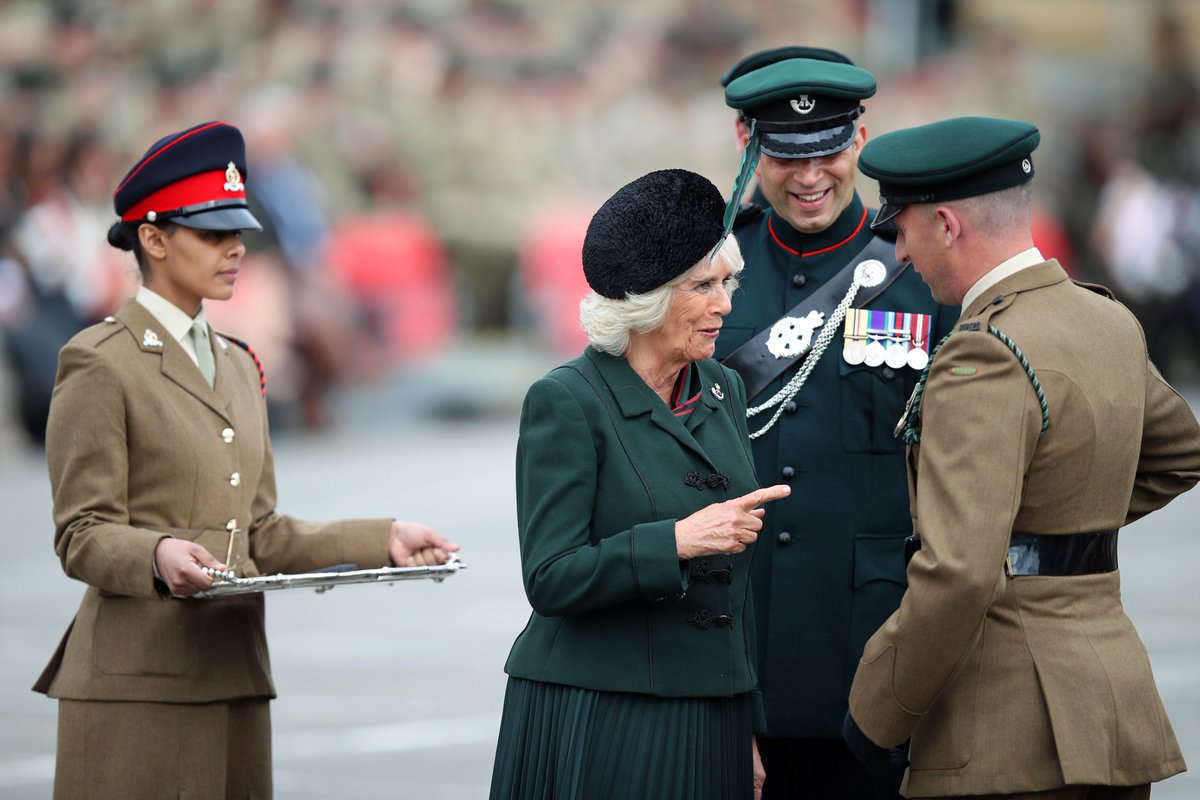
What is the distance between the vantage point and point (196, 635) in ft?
13.0

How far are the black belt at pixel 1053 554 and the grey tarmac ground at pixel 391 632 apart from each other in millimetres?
3601

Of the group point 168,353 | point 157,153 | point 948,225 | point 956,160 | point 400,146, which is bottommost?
point 168,353

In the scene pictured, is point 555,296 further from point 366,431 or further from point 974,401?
point 974,401

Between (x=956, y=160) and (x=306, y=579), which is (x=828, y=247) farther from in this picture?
(x=306, y=579)

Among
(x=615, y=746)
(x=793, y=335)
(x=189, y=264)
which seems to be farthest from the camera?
(x=793, y=335)

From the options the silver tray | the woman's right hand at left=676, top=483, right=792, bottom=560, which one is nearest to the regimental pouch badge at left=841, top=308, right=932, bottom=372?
the woman's right hand at left=676, top=483, right=792, bottom=560

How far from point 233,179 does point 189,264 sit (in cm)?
26

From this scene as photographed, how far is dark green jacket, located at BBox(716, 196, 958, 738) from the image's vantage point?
4156 millimetres

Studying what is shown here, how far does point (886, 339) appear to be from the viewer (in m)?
4.22

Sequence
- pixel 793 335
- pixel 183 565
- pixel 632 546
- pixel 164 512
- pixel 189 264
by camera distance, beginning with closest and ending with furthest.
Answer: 1. pixel 632 546
2. pixel 183 565
3. pixel 164 512
4. pixel 189 264
5. pixel 793 335

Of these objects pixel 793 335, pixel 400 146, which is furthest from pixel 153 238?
pixel 400 146

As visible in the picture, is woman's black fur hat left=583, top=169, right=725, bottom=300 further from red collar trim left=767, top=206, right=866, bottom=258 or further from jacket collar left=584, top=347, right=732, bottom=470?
red collar trim left=767, top=206, right=866, bottom=258

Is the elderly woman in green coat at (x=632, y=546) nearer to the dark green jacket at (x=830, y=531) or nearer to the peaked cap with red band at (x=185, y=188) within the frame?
the dark green jacket at (x=830, y=531)

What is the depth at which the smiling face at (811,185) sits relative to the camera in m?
4.26
